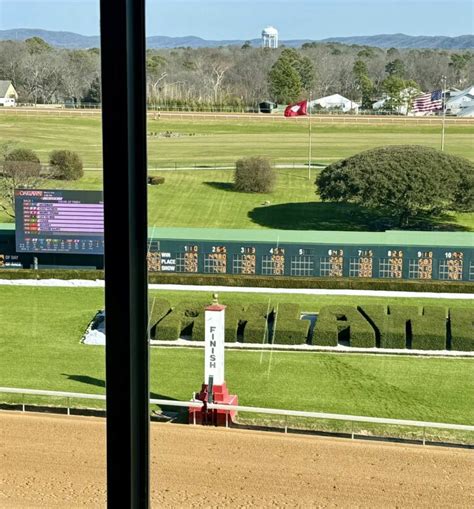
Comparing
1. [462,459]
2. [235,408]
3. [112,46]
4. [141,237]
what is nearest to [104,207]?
[141,237]

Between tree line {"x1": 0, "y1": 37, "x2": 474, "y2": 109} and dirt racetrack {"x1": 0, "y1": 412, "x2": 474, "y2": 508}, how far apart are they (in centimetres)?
111

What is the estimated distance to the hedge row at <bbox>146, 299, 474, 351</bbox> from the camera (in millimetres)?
2090

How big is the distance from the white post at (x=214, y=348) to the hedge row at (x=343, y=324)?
4 centimetres

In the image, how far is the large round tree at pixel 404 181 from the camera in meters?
1.62

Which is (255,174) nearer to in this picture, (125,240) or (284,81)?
(284,81)

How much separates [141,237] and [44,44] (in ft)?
3.63

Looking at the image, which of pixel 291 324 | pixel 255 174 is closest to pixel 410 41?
pixel 255 174

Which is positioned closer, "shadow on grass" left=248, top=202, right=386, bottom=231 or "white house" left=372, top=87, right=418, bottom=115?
"white house" left=372, top=87, right=418, bottom=115

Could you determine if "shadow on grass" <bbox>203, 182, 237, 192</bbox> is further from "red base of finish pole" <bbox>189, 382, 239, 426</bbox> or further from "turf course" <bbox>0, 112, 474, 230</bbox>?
"red base of finish pole" <bbox>189, 382, 239, 426</bbox>

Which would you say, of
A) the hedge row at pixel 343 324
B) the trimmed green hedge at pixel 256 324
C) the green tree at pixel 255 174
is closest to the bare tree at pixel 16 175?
the hedge row at pixel 343 324

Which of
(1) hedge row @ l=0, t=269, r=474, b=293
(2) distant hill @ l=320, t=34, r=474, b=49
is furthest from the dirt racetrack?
(2) distant hill @ l=320, t=34, r=474, b=49

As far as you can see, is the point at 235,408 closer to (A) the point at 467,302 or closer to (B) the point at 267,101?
(A) the point at 467,302

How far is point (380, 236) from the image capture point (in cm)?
193

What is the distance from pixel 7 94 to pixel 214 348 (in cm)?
161
